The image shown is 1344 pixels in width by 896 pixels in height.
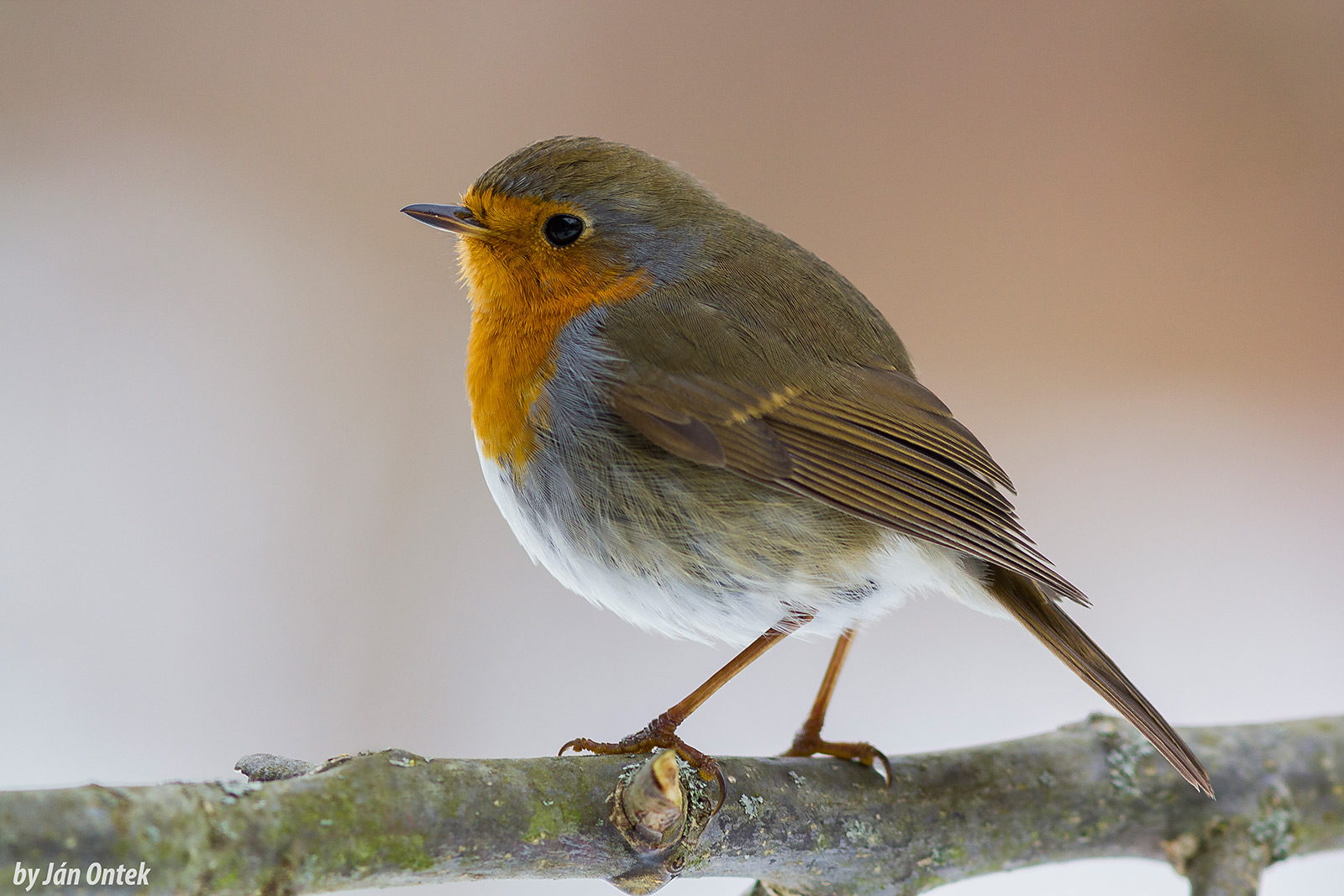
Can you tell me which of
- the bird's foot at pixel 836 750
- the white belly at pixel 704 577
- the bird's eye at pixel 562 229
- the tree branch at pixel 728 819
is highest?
the bird's eye at pixel 562 229

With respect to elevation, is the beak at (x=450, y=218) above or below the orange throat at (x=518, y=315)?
above

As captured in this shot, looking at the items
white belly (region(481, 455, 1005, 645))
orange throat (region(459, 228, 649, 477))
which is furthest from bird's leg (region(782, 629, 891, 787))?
orange throat (region(459, 228, 649, 477))

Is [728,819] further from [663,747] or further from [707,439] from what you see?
[707,439]

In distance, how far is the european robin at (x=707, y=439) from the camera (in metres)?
1.62

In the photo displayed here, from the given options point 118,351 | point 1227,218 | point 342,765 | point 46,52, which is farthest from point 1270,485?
point 46,52

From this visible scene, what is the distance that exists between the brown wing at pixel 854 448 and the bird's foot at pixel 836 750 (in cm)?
35

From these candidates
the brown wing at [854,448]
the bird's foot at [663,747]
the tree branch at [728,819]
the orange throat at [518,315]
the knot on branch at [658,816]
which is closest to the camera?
the tree branch at [728,819]

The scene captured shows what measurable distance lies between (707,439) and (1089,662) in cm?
65

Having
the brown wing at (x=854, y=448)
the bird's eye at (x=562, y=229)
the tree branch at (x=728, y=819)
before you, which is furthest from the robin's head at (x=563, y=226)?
the tree branch at (x=728, y=819)

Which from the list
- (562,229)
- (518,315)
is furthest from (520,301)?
(562,229)

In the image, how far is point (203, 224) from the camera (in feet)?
10.4

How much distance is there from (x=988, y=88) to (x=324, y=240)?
200cm

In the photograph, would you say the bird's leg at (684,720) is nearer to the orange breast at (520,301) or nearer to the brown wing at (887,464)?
the brown wing at (887,464)

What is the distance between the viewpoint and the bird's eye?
184 cm
